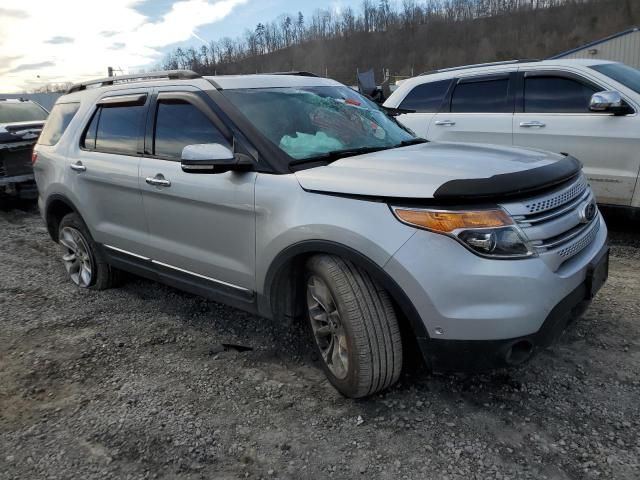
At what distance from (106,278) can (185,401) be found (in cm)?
215

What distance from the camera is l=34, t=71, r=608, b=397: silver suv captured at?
2322 millimetres

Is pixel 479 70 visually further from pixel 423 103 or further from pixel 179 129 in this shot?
pixel 179 129

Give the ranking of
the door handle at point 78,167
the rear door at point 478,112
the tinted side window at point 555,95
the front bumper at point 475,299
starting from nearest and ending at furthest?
1. the front bumper at point 475,299
2. the door handle at point 78,167
3. the tinted side window at point 555,95
4. the rear door at point 478,112

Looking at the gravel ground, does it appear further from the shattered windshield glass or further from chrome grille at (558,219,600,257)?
the shattered windshield glass

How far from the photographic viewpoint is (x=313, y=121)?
3.33m

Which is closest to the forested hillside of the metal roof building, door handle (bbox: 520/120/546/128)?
the metal roof building

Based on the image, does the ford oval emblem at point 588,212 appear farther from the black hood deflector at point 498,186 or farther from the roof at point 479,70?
the roof at point 479,70

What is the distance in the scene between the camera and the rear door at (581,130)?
16.5 feet

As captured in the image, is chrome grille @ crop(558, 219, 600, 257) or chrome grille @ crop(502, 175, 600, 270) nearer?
chrome grille @ crop(502, 175, 600, 270)

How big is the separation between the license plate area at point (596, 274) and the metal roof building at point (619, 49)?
3380 cm

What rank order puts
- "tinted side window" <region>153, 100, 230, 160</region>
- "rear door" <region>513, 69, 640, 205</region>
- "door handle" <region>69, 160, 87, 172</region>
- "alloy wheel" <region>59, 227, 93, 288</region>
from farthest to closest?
"rear door" <region>513, 69, 640, 205</region>
"alloy wheel" <region>59, 227, 93, 288</region>
"door handle" <region>69, 160, 87, 172</region>
"tinted side window" <region>153, 100, 230, 160</region>

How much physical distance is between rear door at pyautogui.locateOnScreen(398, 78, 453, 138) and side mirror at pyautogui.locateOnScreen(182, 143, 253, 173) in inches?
152

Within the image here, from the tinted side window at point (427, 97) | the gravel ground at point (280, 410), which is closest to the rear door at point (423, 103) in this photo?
the tinted side window at point (427, 97)

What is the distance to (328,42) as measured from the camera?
10850cm
